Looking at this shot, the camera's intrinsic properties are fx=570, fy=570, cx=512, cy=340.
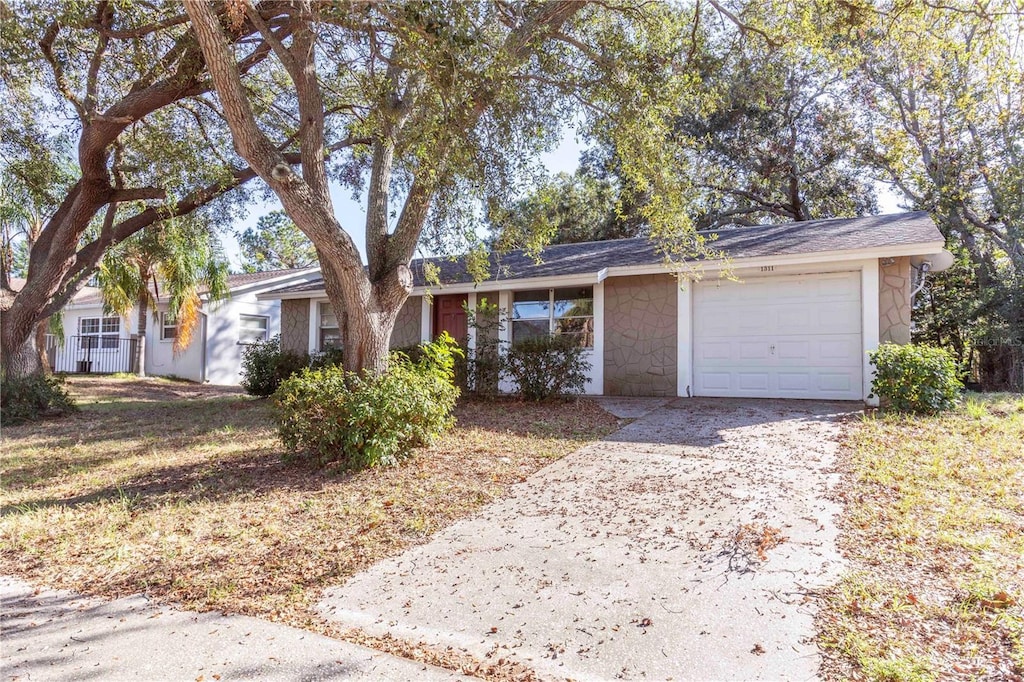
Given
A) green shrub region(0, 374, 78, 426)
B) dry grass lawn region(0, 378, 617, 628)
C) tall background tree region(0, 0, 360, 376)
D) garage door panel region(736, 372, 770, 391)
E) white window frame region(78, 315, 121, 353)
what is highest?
tall background tree region(0, 0, 360, 376)

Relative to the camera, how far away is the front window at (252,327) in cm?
1889

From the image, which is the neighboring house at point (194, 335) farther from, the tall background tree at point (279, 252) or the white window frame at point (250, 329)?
the tall background tree at point (279, 252)

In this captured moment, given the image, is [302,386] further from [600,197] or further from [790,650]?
[600,197]

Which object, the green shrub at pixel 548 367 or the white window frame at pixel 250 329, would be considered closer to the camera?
the green shrub at pixel 548 367

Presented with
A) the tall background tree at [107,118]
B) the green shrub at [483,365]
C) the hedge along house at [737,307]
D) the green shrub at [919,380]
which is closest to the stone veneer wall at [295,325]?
the hedge along house at [737,307]

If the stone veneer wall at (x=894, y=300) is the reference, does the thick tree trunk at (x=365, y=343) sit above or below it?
below

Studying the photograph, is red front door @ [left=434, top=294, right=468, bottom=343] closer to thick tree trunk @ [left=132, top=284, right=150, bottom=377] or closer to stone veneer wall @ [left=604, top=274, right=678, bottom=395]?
stone veneer wall @ [left=604, top=274, right=678, bottom=395]

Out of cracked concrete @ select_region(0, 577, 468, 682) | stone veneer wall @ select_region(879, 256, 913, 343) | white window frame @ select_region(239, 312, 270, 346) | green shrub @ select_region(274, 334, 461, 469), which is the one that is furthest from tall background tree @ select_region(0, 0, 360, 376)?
stone veneer wall @ select_region(879, 256, 913, 343)

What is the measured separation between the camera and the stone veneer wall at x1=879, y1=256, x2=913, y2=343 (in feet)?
29.7

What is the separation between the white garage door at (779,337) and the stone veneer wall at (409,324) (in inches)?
239

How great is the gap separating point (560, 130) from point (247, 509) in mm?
6650

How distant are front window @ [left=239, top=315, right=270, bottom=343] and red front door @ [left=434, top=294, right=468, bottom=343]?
8.66m

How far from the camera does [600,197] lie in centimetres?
1714

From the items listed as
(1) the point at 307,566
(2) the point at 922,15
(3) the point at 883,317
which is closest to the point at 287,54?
(1) the point at 307,566
